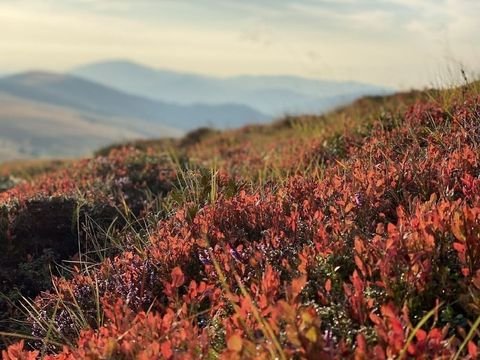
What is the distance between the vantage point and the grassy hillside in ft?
10.4

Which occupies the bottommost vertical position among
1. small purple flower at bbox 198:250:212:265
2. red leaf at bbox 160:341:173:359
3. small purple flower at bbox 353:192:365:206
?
small purple flower at bbox 198:250:212:265

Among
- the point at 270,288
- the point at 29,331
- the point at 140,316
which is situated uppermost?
the point at 270,288

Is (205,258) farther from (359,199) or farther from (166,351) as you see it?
(166,351)

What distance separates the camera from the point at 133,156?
11977 mm

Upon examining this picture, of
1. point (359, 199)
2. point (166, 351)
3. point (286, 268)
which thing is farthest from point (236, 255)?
point (166, 351)

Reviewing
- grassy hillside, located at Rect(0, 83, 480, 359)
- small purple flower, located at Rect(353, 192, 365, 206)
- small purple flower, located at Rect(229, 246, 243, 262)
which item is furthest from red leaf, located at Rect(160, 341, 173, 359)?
small purple flower, located at Rect(353, 192, 365, 206)

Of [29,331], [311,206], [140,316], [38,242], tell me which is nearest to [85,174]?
[38,242]

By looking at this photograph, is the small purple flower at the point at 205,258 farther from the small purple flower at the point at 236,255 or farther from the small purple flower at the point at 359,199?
the small purple flower at the point at 359,199

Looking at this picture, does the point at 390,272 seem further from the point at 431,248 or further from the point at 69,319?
the point at 69,319

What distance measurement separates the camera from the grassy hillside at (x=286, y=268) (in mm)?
3156

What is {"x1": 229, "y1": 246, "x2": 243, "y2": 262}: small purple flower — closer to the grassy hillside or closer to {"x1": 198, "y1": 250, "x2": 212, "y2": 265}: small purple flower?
the grassy hillside

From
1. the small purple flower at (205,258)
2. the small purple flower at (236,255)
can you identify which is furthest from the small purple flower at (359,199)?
the small purple flower at (205,258)

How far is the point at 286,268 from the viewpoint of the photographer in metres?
4.21

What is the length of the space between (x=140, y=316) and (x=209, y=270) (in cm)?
85
